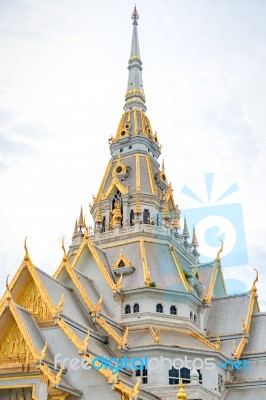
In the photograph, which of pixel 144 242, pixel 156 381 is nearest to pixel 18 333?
pixel 156 381

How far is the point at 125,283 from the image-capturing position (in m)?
36.2

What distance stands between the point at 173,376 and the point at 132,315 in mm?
4569

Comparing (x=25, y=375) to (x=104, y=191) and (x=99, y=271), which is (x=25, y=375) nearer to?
(x=99, y=271)

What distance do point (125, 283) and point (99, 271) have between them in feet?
5.57

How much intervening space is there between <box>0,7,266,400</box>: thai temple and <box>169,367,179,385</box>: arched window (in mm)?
54

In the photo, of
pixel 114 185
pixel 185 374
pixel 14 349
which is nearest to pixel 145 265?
pixel 185 374

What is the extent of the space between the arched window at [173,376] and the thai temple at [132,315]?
0.05 meters

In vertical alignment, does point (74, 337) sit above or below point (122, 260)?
below

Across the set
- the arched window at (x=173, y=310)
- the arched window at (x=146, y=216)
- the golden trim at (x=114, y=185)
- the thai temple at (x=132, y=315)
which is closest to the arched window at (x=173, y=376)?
the thai temple at (x=132, y=315)

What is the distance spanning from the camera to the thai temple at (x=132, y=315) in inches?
1120

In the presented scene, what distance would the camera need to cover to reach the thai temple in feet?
93.3

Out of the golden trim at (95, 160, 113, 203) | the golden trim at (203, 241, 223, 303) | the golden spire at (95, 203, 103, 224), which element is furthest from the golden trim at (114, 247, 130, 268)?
the golden trim at (95, 160, 113, 203)

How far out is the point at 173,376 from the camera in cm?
3161

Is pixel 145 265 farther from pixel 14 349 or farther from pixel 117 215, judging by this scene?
pixel 14 349
